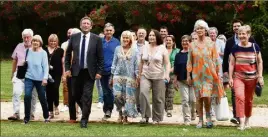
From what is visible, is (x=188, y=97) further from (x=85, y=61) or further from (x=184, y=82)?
(x=85, y=61)

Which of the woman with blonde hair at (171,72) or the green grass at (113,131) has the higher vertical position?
the woman with blonde hair at (171,72)

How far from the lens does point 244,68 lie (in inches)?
394

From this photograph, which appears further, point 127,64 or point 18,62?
point 18,62

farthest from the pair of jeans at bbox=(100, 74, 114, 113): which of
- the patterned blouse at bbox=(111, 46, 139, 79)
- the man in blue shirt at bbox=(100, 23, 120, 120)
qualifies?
the patterned blouse at bbox=(111, 46, 139, 79)

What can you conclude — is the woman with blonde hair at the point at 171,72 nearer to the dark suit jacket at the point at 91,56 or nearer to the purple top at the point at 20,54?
the dark suit jacket at the point at 91,56

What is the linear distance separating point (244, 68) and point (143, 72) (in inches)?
80.4

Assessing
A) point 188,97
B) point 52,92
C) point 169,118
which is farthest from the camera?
point 52,92

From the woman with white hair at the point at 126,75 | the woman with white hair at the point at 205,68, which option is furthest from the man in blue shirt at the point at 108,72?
the woman with white hair at the point at 205,68

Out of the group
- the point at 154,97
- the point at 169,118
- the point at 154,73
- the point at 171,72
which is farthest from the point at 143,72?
the point at 169,118

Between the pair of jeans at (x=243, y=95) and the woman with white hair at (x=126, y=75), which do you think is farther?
the woman with white hair at (x=126, y=75)

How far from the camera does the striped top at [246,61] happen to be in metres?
9.98

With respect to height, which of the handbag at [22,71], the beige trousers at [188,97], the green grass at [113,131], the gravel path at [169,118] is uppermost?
the handbag at [22,71]

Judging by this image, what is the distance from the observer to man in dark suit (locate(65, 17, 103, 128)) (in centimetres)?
1034

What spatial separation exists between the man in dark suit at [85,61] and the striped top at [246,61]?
2552 millimetres
